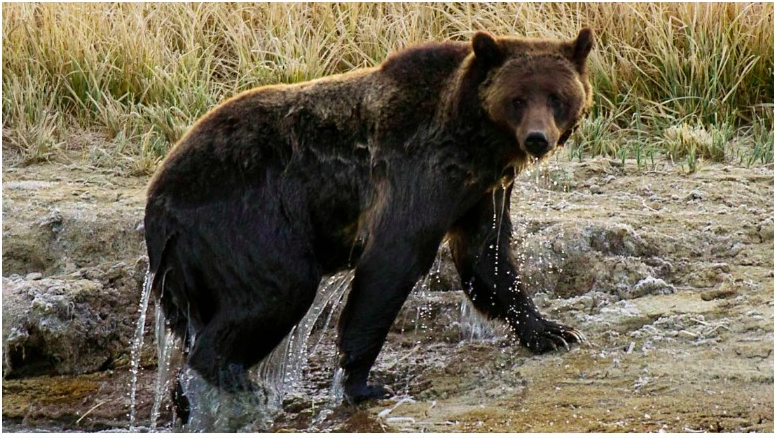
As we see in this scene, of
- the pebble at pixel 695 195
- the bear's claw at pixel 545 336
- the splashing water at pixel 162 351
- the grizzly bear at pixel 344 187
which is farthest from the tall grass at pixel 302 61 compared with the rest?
the grizzly bear at pixel 344 187

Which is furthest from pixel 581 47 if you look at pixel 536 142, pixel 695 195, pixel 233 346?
pixel 695 195

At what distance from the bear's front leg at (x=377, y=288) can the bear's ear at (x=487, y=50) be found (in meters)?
0.82

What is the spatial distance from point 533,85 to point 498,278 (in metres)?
1.16

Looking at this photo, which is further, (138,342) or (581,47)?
(138,342)

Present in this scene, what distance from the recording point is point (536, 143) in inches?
213

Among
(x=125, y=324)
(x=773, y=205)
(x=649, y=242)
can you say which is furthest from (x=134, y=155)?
(x=773, y=205)

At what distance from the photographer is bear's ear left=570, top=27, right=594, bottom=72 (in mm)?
5867

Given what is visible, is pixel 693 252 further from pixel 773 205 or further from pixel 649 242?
pixel 773 205

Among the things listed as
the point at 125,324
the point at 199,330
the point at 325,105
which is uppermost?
the point at 325,105

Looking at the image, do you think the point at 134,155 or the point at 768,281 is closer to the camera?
the point at 768,281

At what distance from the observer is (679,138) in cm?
873

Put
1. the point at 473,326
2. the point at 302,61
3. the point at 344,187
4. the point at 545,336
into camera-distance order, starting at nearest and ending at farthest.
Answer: the point at 344,187
the point at 545,336
the point at 473,326
the point at 302,61

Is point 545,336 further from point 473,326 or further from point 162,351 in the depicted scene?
point 162,351

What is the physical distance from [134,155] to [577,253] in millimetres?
3568
